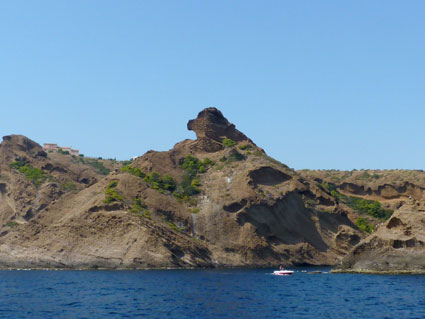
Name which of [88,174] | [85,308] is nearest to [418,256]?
[85,308]

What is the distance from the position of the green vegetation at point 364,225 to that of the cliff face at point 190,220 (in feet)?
33.1

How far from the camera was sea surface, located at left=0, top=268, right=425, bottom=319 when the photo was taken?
5456cm

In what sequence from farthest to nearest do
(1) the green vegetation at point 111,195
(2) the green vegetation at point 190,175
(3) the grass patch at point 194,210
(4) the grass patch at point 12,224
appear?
(4) the grass patch at point 12,224, (2) the green vegetation at point 190,175, (3) the grass patch at point 194,210, (1) the green vegetation at point 111,195

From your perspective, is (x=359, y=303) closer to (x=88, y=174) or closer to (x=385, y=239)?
(x=385, y=239)

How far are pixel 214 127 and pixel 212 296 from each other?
94016mm

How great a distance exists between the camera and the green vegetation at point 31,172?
170750mm

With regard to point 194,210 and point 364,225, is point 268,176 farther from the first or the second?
point 364,225

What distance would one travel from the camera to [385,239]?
92.3 metres

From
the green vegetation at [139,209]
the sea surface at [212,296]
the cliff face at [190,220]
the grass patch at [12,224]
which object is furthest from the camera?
the grass patch at [12,224]

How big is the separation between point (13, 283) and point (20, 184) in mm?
82462

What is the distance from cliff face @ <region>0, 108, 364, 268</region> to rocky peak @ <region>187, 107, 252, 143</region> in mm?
6661

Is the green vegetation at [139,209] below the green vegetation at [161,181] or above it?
below

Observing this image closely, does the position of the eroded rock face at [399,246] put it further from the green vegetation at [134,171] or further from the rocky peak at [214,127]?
the rocky peak at [214,127]

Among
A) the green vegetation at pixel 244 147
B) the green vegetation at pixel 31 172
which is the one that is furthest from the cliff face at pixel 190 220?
the green vegetation at pixel 31 172
